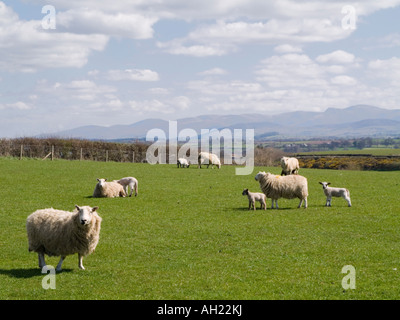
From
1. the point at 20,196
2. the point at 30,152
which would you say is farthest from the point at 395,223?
the point at 30,152

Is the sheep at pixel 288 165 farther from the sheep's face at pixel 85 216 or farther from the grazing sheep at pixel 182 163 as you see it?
the sheep's face at pixel 85 216

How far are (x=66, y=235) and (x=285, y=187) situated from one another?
40.9ft

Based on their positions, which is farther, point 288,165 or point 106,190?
point 288,165

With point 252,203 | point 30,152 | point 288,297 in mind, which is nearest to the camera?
point 288,297

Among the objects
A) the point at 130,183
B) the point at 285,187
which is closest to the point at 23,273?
the point at 285,187

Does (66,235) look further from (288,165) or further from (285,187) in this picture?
(288,165)

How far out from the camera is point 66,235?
12250 millimetres

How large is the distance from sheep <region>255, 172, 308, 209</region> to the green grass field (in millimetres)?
638

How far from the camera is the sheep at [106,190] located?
25.8 meters

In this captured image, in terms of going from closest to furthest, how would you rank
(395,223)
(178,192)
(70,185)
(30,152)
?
(395,223), (178,192), (70,185), (30,152)

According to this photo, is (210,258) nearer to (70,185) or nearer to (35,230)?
(35,230)

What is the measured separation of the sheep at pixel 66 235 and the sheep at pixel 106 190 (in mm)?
13185

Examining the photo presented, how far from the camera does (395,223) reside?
18.2 metres

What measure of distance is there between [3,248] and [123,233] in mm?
3912
